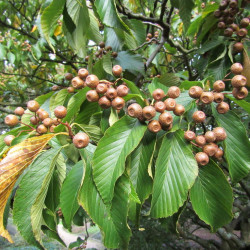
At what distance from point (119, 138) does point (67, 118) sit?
31cm

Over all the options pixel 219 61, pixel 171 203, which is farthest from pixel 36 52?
pixel 171 203

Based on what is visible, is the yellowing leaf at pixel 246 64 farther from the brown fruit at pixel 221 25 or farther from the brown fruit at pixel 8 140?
the brown fruit at pixel 8 140

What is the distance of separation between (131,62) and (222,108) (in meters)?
0.88

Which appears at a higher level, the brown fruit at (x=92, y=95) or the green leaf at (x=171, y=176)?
the brown fruit at (x=92, y=95)

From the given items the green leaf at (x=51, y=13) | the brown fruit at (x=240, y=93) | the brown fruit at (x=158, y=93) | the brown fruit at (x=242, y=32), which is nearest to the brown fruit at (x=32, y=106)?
the green leaf at (x=51, y=13)

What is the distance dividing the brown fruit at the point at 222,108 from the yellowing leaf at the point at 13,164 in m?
0.78

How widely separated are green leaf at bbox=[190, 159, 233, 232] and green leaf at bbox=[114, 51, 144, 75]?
960 mm

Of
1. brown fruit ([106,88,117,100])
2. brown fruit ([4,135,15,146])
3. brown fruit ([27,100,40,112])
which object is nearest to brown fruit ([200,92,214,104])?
brown fruit ([106,88,117,100])

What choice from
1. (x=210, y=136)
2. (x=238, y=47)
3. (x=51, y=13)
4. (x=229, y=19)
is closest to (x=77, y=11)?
(x=51, y=13)

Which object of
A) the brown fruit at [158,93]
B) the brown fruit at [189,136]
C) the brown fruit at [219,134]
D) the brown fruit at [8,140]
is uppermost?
the brown fruit at [158,93]

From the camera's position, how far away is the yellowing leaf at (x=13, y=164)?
0.82 meters

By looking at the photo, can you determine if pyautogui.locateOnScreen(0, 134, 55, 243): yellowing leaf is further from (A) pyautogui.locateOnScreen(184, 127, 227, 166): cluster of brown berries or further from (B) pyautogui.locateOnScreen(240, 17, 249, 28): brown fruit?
(B) pyautogui.locateOnScreen(240, 17, 249, 28): brown fruit

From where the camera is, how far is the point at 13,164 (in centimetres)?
85

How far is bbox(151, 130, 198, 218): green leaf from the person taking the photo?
955 mm
